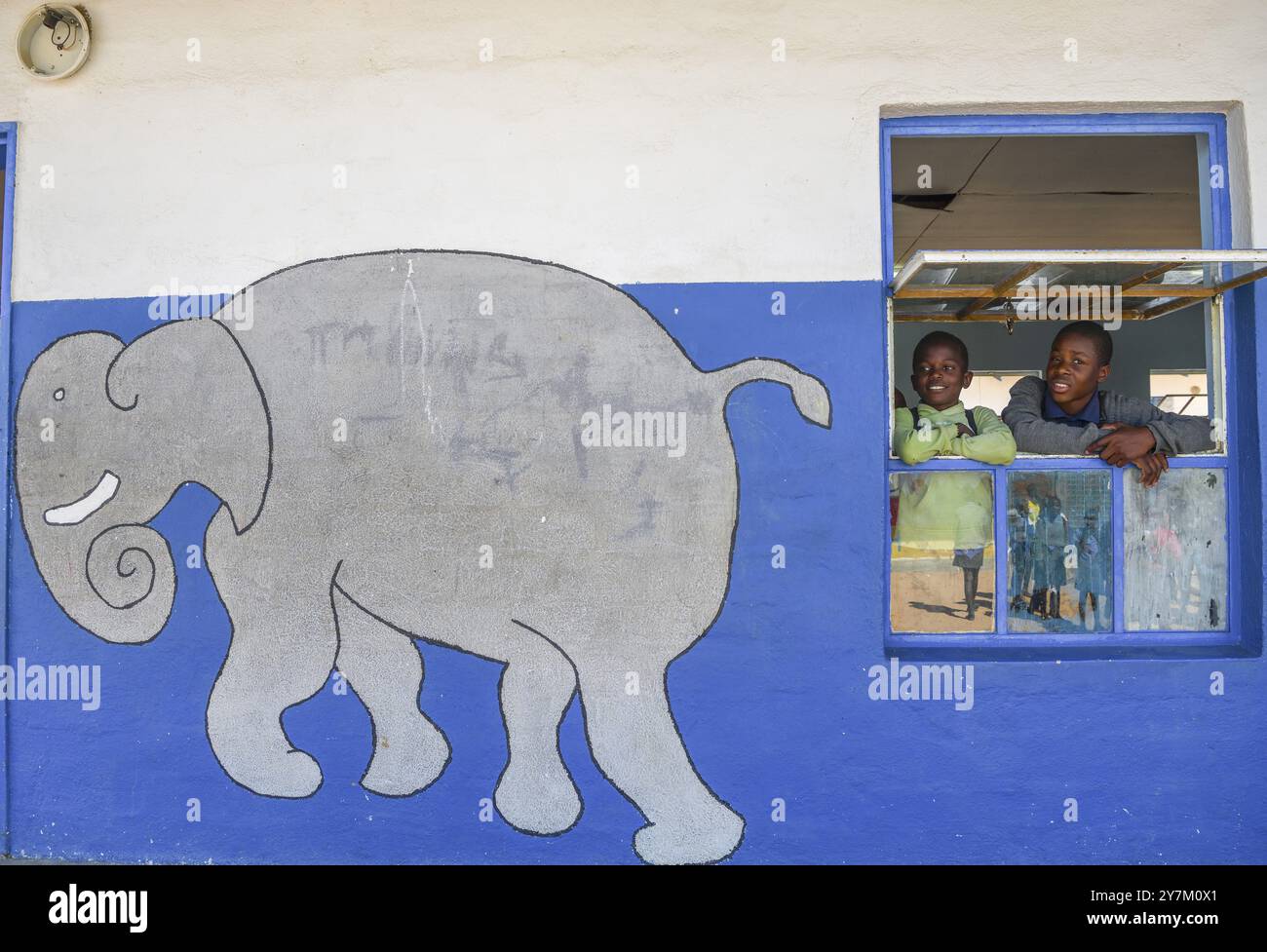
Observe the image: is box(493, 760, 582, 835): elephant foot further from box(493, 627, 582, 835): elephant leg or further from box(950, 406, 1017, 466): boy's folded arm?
box(950, 406, 1017, 466): boy's folded arm

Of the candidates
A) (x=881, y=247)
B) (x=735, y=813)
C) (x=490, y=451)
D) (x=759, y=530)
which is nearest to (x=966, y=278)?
(x=881, y=247)

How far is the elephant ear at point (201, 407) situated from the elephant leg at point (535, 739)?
1.17 meters

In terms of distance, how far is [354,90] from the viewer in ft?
10.9

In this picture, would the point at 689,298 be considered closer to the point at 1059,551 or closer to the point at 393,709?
the point at 1059,551

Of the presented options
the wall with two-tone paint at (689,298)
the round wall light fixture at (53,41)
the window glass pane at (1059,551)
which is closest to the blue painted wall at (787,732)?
the wall with two-tone paint at (689,298)

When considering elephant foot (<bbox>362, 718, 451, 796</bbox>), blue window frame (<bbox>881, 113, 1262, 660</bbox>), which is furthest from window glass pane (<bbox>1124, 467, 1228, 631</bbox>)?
elephant foot (<bbox>362, 718, 451, 796</bbox>)

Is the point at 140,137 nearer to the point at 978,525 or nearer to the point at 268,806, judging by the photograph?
the point at 268,806

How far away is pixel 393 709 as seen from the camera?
3.25 metres

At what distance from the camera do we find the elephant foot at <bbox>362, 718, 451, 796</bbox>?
10.7 feet

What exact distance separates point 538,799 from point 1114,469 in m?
2.50

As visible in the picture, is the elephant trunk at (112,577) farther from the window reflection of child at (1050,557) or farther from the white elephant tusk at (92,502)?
the window reflection of child at (1050,557)

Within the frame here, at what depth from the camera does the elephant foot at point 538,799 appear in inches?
127

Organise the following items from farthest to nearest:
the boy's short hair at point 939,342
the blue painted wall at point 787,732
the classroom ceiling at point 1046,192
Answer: the classroom ceiling at point 1046,192 → the boy's short hair at point 939,342 → the blue painted wall at point 787,732

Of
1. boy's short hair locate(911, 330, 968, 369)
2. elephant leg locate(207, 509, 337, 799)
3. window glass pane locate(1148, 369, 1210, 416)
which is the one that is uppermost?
boy's short hair locate(911, 330, 968, 369)
